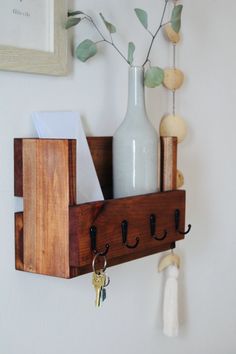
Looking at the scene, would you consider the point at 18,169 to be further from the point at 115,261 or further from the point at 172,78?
the point at 172,78

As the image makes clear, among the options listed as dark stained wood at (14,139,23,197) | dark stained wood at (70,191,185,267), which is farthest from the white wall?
dark stained wood at (70,191,185,267)

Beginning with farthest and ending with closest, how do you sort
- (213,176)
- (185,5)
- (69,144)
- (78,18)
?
(213,176)
(185,5)
(78,18)
(69,144)

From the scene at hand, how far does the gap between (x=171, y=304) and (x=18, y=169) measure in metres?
0.49

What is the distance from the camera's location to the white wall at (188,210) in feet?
2.62

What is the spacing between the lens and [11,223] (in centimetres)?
79

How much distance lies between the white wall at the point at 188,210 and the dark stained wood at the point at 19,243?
0.01m

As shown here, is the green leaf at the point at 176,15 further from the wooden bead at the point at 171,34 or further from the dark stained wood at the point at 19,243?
the dark stained wood at the point at 19,243

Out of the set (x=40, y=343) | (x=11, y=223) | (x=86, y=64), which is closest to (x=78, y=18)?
(x=86, y=64)

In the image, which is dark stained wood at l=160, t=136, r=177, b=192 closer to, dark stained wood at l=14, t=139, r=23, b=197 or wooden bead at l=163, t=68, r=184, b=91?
wooden bead at l=163, t=68, r=184, b=91

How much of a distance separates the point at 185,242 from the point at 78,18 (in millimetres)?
578

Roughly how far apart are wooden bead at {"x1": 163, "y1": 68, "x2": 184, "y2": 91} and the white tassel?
0.39m

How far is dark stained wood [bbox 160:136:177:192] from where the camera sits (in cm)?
95

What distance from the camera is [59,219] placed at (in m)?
0.73

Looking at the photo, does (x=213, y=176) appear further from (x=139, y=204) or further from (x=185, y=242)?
(x=139, y=204)
